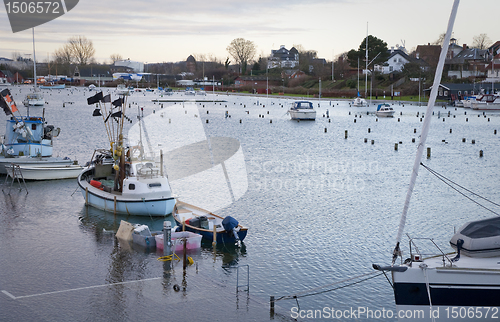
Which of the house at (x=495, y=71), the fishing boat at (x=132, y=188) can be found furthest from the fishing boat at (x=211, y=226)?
the house at (x=495, y=71)

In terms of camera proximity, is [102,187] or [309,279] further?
[102,187]

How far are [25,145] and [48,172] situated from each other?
3169 mm

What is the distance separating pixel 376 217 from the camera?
2658 centimetres

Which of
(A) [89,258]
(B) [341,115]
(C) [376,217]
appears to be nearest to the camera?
(A) [89,258]

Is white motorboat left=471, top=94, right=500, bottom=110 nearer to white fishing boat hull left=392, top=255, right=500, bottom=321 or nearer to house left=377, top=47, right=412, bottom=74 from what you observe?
house left=377, top=47, right=412, bottom=74

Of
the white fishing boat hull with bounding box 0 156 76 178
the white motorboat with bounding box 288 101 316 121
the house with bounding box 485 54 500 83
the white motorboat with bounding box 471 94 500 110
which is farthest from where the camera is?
the house with bounding box 485 54 500 83

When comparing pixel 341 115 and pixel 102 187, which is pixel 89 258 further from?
pixel 341 115

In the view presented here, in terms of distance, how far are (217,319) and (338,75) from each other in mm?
146440

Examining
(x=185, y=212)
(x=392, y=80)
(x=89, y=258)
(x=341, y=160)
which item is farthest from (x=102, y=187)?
(x=392, y=80)

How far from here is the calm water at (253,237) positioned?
52.5 feet

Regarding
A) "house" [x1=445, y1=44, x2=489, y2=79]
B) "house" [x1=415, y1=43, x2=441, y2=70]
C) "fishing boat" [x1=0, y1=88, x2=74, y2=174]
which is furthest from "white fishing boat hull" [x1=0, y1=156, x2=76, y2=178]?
"house" [x1=445, y1=44, x2=489, y2=79]

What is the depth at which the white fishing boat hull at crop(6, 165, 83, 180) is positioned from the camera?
33.4m

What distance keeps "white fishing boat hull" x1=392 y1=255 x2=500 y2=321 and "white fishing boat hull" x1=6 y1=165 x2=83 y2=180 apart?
27.3 meters

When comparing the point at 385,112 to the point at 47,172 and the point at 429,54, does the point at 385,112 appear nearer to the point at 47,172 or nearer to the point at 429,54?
the point at 47,172
